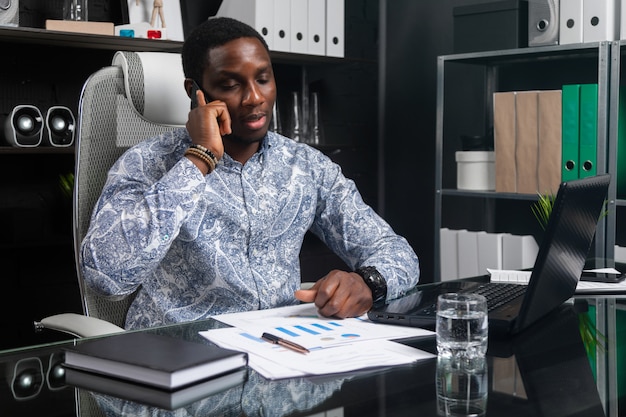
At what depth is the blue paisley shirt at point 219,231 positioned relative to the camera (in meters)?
1.42

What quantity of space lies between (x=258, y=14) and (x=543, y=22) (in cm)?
104

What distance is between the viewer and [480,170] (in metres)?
3.05

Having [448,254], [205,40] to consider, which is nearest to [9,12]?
[205,40]

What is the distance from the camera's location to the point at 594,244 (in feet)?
8.72

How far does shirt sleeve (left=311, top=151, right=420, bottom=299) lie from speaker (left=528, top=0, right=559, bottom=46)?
1.32m

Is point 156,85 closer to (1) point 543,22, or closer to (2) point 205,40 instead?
(2) point 205,40

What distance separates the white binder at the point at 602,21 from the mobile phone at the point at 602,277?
1.25m

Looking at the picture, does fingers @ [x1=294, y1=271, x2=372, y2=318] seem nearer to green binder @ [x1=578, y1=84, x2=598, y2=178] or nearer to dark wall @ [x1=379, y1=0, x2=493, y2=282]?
green binder @ [x1=578, y1=84, x2=598, y2=178]

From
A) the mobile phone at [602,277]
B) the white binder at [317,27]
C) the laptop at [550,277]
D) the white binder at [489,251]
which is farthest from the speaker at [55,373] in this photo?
the white binder at [317,27]

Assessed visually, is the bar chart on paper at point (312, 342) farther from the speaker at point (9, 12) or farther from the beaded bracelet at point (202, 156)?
the speaker at point (9, 12)

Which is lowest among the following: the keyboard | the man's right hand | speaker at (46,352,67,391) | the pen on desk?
speaker at (46,352,67,391)

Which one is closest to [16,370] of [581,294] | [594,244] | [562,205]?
[562,205]

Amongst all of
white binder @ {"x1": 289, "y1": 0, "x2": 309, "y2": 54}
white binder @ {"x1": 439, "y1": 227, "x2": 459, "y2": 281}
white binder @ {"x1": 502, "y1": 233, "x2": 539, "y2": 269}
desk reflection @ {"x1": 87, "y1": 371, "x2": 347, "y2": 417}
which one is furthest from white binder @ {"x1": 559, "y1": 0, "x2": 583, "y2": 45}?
desk reflection @ {"x1": 87, "y1": 371, "x2": 347, "y2": 417}

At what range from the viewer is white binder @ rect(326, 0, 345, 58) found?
318 centimetres
